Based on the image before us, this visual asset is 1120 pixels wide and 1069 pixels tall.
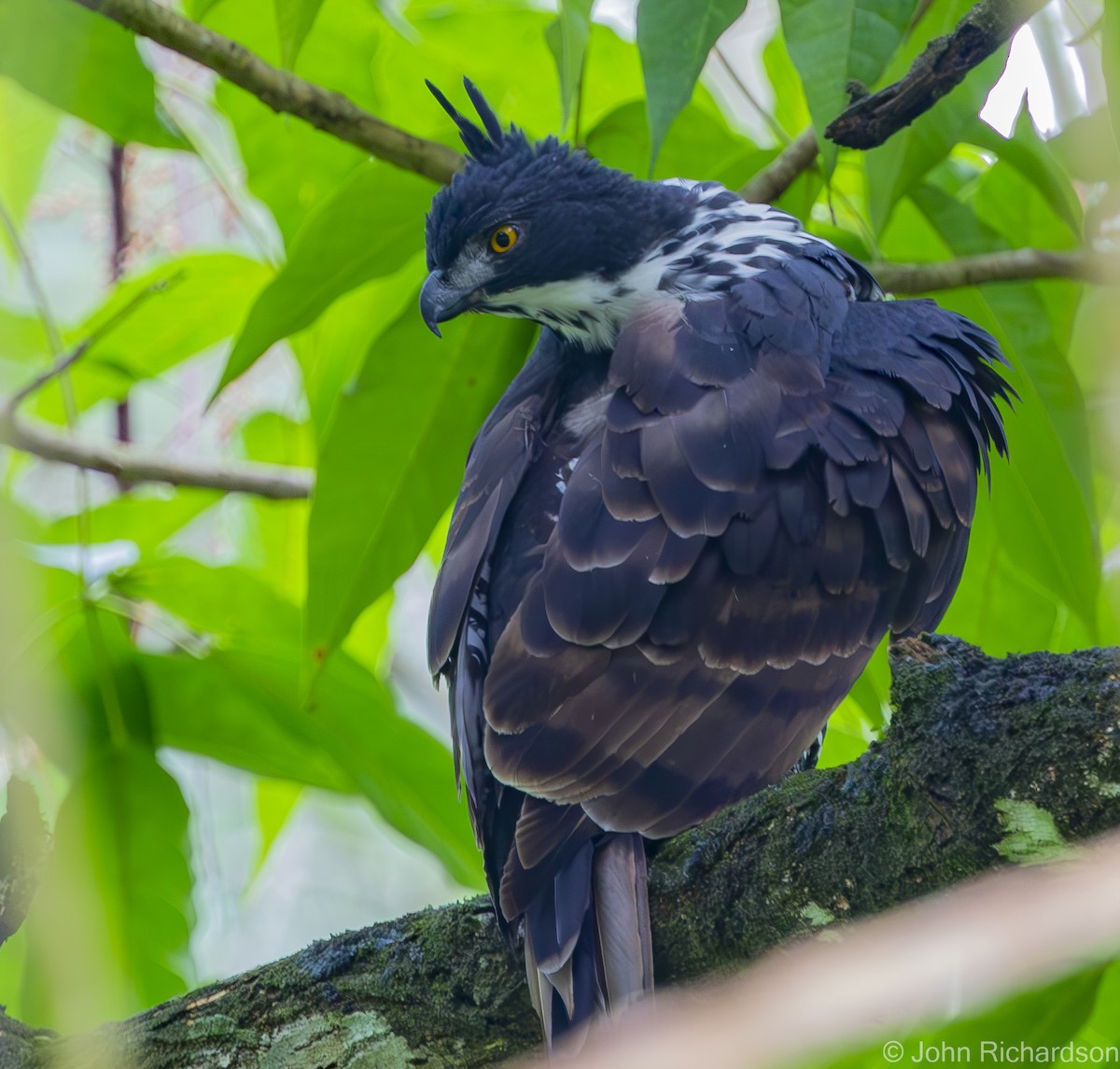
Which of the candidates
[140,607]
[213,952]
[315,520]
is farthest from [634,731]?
[213,952]

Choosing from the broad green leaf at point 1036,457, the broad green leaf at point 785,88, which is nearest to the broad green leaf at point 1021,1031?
the broad green leaf at point 1036,457

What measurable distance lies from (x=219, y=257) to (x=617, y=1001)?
131 inches

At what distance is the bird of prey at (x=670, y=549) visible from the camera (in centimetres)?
281

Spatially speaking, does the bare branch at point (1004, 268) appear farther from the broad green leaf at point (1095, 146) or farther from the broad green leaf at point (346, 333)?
the broad green leaf at point (346, 333)

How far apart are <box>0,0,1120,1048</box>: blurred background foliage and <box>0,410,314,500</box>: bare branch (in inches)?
5.9

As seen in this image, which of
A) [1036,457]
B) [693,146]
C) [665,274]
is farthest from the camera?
[693,146]

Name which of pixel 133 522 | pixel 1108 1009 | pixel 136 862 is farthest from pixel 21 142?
pixel 1108 1009

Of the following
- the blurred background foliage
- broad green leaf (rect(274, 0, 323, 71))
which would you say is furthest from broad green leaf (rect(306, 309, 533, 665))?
broad green leaf (rect(274, 0, 323, 71))

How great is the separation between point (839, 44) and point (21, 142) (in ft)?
9.92

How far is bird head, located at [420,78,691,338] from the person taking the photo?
3.73m

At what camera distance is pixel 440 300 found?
12.2 ft

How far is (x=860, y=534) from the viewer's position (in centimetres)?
313

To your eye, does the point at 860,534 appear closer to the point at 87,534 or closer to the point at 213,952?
the point at 87,534

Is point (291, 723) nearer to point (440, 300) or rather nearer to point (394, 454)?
point (394, 454)
